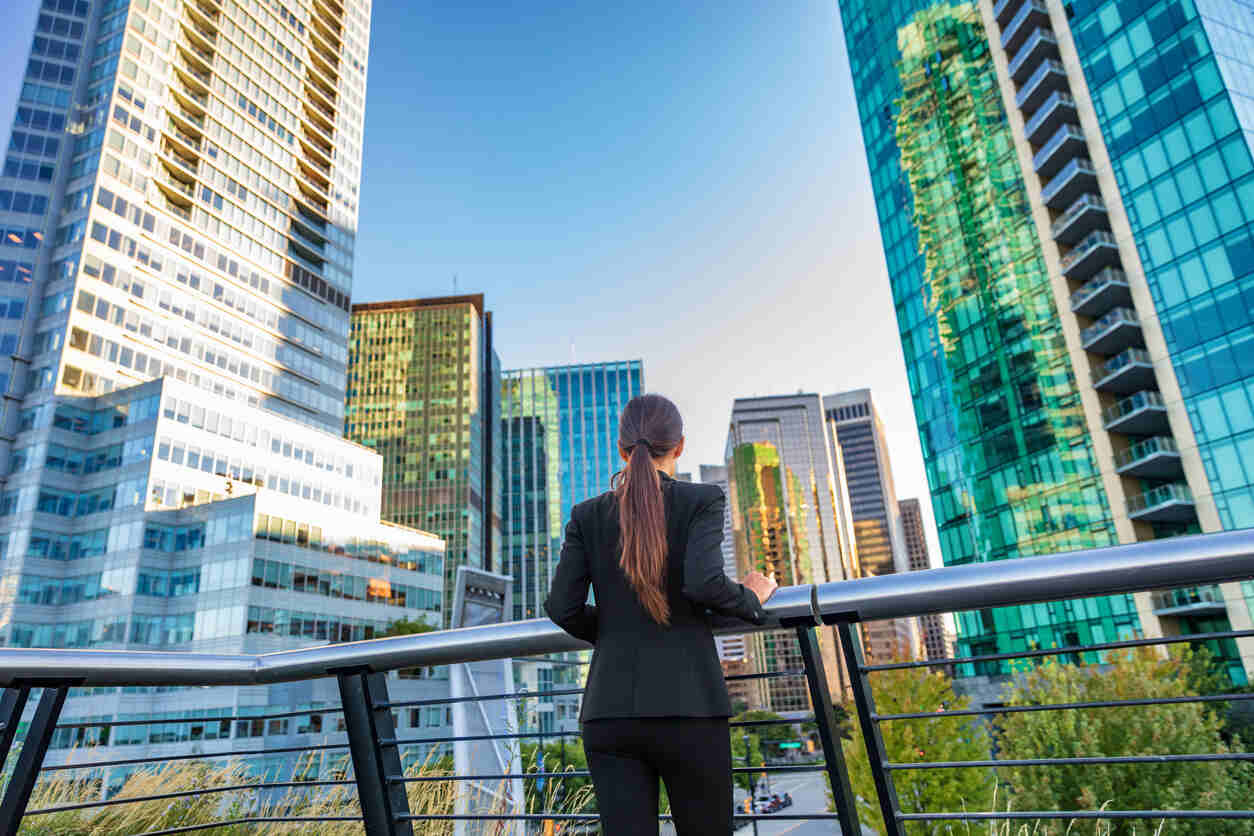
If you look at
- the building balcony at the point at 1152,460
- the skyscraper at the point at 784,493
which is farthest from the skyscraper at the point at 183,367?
the skyscraper at the point at 784,493

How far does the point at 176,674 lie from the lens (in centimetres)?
271

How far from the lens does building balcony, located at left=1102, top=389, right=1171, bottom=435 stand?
35.0 metres

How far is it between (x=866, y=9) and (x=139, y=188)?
61175 millimetres

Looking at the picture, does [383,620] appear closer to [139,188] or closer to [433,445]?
[139,188]

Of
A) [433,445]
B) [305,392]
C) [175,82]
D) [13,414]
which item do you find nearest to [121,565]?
[13,414]

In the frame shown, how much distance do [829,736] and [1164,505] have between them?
3935 centimetres

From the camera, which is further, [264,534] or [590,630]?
[264,534]

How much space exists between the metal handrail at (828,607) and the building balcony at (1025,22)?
51.3 meters

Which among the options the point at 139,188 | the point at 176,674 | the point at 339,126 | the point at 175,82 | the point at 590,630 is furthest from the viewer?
the point at 339,126

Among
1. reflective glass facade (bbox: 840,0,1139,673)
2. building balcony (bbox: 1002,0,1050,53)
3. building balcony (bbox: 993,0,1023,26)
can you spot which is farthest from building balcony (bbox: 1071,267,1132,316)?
building balcony (bbox: 993,0,1023,26)

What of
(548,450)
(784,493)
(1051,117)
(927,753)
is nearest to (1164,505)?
(927,753)

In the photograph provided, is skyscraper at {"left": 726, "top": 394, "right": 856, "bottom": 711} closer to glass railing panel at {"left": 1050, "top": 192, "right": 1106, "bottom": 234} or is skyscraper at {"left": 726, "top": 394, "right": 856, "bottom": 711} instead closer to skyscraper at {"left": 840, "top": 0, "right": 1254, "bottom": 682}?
skyscraper at {"left": 840, "top": 0, "right": 1254, "bottom": 682}

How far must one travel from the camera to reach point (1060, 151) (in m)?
40.3

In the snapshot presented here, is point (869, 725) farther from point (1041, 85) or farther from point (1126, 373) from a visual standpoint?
point (1041, 85)
